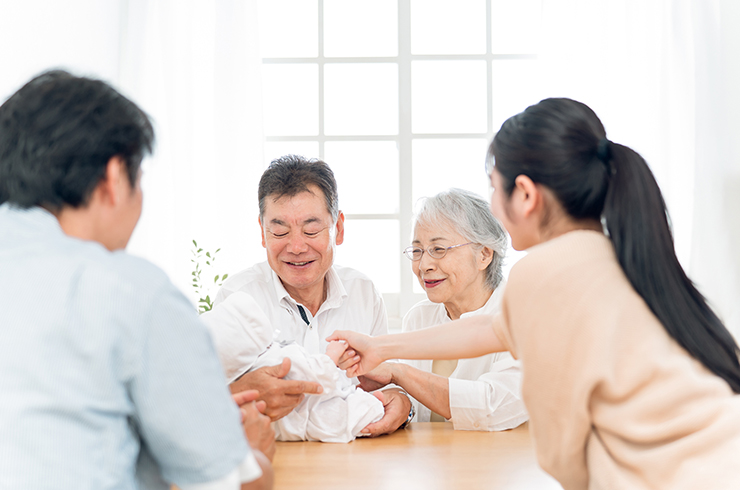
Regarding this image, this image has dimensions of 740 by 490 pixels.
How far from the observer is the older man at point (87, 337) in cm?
72

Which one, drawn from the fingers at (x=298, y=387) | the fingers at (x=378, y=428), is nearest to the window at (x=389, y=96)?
the fingers at (x=378, y=428)

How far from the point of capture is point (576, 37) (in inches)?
132

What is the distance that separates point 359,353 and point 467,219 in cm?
78

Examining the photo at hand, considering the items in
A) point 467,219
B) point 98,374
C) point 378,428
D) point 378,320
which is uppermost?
point 467,219

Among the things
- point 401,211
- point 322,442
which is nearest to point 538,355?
point 322,442

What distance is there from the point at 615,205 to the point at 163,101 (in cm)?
287

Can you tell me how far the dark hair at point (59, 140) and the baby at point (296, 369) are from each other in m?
0.68

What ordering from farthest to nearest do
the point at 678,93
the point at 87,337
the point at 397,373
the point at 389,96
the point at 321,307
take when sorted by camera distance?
1. the point at 389,96
2. the point at 678,93
3. the point at 321,307
4. the point at 397,373
5. the point at 87,337

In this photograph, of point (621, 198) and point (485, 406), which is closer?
point (621, 198)

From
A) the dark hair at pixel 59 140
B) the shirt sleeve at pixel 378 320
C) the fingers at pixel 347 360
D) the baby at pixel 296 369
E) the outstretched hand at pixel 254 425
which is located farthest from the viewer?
the shirt sleeve at pixel 378 320

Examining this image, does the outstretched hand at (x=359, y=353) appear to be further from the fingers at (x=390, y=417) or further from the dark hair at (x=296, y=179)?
the dark hair at (x=296, y=179)

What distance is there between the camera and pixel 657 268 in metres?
1.08

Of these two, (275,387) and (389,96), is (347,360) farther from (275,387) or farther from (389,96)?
(389,96)

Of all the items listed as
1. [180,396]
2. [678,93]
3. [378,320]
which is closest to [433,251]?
[378,320]
